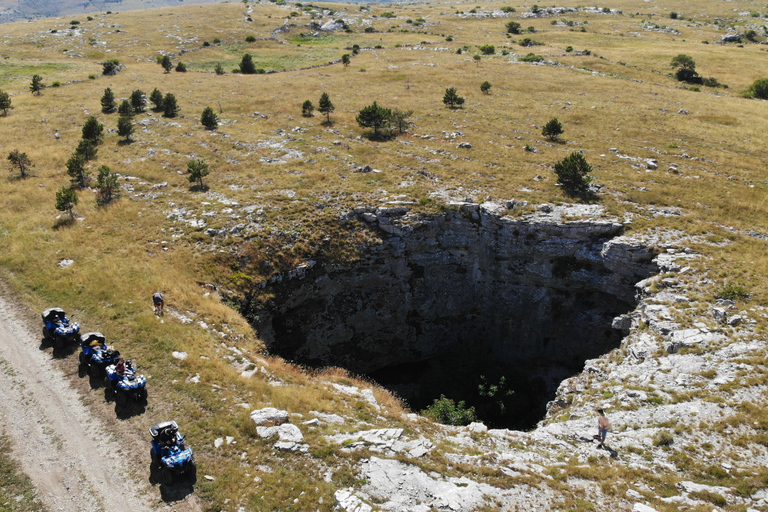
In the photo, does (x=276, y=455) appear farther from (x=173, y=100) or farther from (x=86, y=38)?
(x=86, y=38)

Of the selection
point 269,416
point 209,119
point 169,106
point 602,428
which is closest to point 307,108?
point 209,119

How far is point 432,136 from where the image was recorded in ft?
149

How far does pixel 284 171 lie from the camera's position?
123ft

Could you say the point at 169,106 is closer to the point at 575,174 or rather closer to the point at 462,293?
the point at 462,293

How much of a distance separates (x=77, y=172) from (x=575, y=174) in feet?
129

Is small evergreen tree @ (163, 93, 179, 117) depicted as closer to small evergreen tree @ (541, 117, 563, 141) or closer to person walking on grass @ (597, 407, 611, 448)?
small evergreen tree @ (541, 117, 563, 141)

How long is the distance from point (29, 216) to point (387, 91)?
4606 cm

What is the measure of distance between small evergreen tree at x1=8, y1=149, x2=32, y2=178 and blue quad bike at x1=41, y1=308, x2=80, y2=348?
23.1m

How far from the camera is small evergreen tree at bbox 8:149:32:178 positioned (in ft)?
113

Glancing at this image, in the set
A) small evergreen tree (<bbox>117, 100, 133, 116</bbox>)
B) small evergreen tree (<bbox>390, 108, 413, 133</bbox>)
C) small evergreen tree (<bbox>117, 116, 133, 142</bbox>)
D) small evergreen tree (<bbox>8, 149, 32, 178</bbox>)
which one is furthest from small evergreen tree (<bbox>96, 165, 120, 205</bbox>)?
Result: small evergreen tree (<bbox>390, 108, 413, 133</bbox>)

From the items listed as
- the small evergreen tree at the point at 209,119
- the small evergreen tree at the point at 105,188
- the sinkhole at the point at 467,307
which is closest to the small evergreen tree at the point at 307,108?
the small evergreen tree at the point at 209,119

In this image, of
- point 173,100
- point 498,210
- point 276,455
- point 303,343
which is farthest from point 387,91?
point 276,455

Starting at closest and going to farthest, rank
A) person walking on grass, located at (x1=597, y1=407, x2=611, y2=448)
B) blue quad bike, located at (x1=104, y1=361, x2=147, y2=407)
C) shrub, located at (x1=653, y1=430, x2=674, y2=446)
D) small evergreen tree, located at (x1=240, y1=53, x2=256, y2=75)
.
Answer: shrub, located at (x1=653, y1=430, x2=674, y2=446)
blue quad bike, located at (x1=104, y1=361, x2=147, y2=407)
person walking on grass, located at (x1=597, y1=407, x2=611, y2=448)
small evergreen tree, located at (x1=240, y1=53, x2=256, y2=75)

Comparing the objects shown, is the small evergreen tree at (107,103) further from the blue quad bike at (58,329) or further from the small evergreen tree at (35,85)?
the blue quad bike at (58,329)
